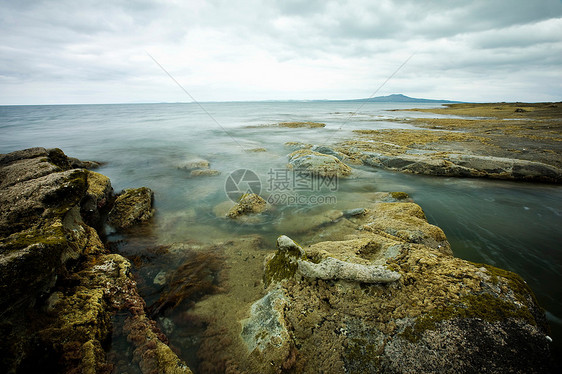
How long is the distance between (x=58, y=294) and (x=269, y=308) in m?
3.06

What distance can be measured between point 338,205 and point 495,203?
5957mm

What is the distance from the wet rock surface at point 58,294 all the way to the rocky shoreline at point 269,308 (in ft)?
0.05

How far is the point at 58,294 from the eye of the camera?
333 centimetres

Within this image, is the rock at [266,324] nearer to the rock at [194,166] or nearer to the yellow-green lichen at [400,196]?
the yellow-green lichen at [400,196]

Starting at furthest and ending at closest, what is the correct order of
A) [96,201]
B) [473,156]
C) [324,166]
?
[324,166] < [473,156] < [96,201]

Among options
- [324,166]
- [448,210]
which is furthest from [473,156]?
[324,166]

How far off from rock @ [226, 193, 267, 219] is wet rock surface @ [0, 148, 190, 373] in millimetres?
3592

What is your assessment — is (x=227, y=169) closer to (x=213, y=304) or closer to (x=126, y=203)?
(x=126, y=203)

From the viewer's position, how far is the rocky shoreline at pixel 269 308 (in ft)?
8.69

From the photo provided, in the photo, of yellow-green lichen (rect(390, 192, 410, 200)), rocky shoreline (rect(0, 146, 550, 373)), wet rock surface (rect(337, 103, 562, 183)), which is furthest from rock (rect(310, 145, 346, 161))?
rocky shoreline (rect(0, 146, 550, 373))

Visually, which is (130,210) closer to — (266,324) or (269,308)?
(269,308)

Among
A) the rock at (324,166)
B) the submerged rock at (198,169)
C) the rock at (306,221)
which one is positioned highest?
the rock at (324,166)

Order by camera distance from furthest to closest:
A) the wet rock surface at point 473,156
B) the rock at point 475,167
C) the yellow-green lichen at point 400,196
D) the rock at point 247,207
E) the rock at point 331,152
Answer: the rock at point 331,152 → the wet rock surface at point 473,156 → the rock at point 475,167 → the yellow-green lichen at point 400,196 → the rock at point 247,207

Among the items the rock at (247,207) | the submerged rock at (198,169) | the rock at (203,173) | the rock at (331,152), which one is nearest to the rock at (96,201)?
the rock at (247,207)
